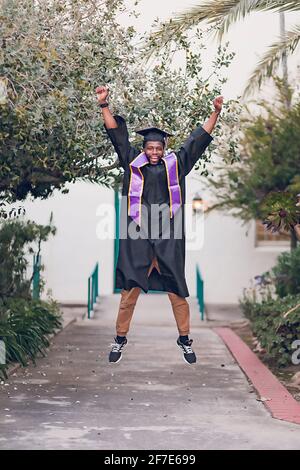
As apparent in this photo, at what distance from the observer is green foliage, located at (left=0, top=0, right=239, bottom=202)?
8.55 m

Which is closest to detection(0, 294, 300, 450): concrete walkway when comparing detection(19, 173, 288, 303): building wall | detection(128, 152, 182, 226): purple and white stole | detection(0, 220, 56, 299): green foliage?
detection(0, 220, 56, 299): green foliage

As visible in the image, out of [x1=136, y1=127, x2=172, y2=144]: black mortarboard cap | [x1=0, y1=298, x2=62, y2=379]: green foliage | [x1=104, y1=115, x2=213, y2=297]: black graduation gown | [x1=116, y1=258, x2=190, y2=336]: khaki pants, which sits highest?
[x1=136, y1=127, x2=172, y2=144]: black mortarboard cap

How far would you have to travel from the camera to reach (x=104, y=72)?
9109 mm

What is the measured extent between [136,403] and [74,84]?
10.3 feet

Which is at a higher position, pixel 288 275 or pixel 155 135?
pixel 155 135

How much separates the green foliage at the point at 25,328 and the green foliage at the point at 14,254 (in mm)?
198

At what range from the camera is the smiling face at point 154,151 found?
7.17m

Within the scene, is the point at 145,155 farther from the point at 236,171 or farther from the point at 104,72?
the point at 236,171

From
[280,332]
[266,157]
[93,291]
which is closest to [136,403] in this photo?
[280,332]

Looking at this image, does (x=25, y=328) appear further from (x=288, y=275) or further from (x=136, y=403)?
(x=288, y=275)

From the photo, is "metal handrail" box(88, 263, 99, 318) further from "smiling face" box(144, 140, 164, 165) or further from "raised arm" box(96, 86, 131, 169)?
"smiling face" box(144, 140, 164, 165)

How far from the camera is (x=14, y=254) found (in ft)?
49.4

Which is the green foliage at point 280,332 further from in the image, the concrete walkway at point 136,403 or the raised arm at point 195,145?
the raised arm at point 195,145
